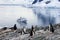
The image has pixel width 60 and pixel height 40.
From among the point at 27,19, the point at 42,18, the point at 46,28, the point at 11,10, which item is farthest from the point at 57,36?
the point at 11,10

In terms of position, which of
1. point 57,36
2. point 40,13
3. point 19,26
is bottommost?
point 57,36

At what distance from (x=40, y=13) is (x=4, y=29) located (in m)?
1.02

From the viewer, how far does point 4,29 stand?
3689mm

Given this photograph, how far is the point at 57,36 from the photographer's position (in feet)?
11.6

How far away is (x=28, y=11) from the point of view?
12.2 ft

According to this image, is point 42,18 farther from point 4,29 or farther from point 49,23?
point 4,29

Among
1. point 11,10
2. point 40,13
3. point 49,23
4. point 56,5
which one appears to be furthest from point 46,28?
point 11,10

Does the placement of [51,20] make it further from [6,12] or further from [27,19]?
[6,12]

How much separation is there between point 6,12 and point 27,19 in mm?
577

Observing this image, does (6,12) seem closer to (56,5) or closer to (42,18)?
(42,18)

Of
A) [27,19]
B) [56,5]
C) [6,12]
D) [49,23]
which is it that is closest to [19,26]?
[27,19]

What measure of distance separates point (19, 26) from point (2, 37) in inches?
20.2

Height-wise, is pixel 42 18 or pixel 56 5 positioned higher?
pixel 56 5

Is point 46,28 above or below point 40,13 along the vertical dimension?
below
